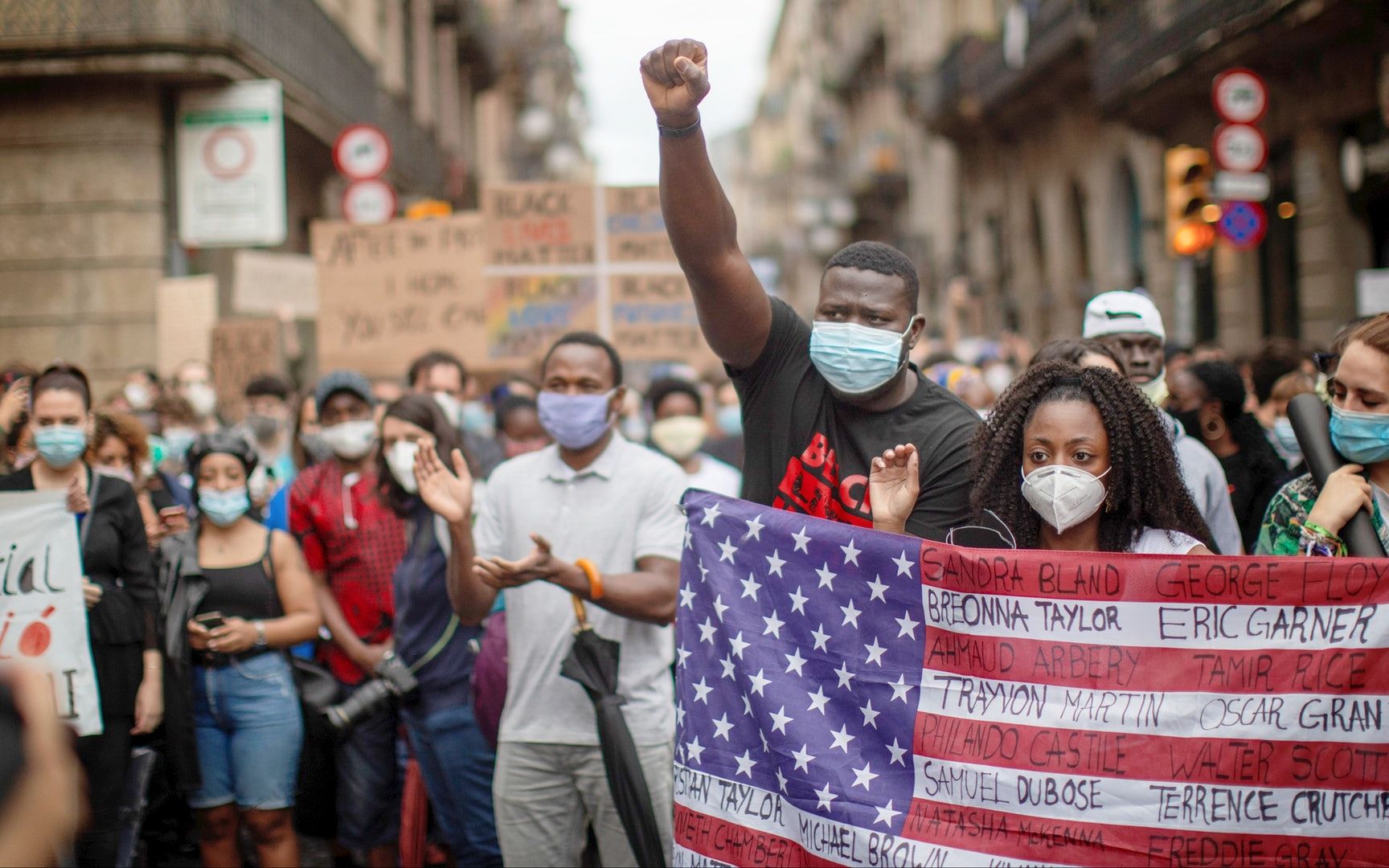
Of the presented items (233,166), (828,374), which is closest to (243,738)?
(828,374)

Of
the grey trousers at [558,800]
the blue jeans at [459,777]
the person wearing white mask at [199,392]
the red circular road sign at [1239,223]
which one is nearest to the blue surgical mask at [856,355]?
the grey trousers at [558,800]

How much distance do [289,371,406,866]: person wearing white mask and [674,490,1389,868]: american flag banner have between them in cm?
229

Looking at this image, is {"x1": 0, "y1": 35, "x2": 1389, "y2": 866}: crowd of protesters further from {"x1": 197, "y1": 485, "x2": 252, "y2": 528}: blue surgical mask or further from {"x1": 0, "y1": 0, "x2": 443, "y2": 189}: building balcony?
{"x1": 0, "y1": 0, "x2": 443, "y2": 189}: building balcony

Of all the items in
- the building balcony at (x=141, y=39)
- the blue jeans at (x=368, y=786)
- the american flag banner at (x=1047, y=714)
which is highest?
the building balcony at (x=141, y=39)

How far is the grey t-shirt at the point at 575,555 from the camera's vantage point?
4.15m

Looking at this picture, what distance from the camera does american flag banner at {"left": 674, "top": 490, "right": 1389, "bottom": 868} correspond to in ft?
9.14

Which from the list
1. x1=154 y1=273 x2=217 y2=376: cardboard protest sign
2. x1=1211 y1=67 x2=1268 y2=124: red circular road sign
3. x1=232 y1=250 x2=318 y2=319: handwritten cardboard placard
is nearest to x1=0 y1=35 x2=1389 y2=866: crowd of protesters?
x1=232 y1=250 x2=318 y2=319: handwritten cardboard placard

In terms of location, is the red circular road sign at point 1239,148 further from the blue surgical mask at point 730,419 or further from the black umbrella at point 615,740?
the black umbrella at point 615,740

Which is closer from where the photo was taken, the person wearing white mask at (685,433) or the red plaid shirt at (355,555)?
the red plaid shirt at (355,555)

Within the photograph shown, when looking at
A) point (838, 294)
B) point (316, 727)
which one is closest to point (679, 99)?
point (838, 294)

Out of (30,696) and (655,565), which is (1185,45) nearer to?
(655,565)

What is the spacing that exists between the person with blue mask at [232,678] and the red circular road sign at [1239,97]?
10.7 m

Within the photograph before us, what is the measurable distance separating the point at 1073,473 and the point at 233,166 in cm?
1022

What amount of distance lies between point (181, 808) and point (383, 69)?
18.4 meters
